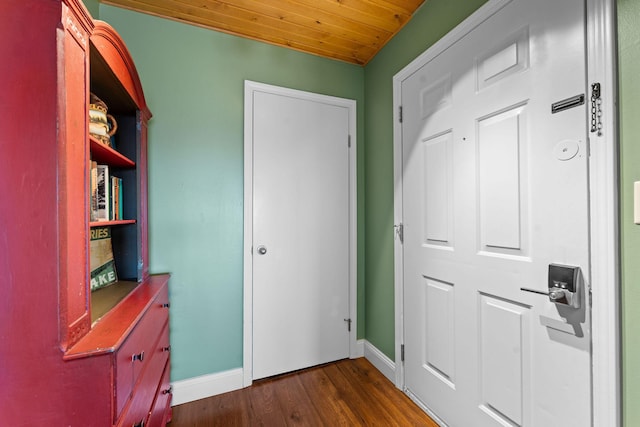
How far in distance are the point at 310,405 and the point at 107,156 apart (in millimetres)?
1806

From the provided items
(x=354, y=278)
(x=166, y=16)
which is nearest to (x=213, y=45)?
(x=166, y=16)

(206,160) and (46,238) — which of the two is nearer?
(46,238)

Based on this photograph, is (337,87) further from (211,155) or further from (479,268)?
(479,268)

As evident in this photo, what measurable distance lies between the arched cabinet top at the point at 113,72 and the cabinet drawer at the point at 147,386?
46.7 inches

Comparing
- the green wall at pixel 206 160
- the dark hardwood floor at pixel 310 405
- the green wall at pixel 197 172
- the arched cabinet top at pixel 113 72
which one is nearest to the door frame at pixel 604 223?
the green wall at pixel 206 160

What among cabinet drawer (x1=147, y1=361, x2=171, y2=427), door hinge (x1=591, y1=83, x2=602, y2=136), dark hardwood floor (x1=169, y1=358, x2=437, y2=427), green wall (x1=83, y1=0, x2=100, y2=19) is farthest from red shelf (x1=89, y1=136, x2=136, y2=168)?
door hinge (x1=591, y1=83, x2=602, y2=136)

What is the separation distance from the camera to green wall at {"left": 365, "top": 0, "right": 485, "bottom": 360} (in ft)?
5.95

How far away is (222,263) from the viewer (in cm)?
186

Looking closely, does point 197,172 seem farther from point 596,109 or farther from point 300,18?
point 596,109

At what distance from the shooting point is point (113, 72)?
108cm

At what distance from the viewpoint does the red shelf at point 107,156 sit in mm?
1070

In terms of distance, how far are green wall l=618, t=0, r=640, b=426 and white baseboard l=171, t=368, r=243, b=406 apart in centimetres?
192

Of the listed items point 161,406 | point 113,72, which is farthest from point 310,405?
point 113,72

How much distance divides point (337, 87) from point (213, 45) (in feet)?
3.17
